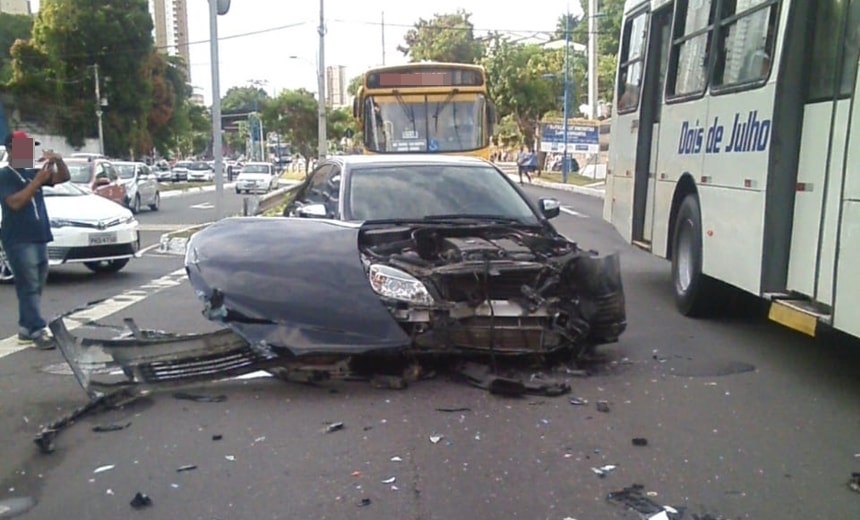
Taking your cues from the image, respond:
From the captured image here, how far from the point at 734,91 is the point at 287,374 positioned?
177 inches

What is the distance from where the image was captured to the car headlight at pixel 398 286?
6.28 meters

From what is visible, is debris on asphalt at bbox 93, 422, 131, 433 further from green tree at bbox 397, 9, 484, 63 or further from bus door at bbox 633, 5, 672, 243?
green tree at bbox 397, 9, 484, 63

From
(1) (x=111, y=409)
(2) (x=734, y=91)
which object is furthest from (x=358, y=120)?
(1) (x=111, y=409)

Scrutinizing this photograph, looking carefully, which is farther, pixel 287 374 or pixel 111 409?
pixel 287 374

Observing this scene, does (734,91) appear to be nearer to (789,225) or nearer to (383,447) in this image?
(789,225)

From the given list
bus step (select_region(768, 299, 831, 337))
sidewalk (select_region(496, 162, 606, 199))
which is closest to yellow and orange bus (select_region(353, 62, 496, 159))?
bus step (select_region(768, 299, 831, 337))

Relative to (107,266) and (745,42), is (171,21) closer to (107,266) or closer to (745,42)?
(107,266)

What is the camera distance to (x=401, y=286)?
631 cm

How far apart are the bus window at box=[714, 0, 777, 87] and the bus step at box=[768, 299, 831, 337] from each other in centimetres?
182

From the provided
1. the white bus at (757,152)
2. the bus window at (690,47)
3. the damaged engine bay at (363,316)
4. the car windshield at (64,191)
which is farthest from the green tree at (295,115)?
the damaged engine bay at (363,316)

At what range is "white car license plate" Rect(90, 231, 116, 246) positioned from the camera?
38.0 ft

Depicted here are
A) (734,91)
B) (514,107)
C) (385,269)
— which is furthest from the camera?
(514,107)

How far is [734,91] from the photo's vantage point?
25.2 feet

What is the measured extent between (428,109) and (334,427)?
14489mm
